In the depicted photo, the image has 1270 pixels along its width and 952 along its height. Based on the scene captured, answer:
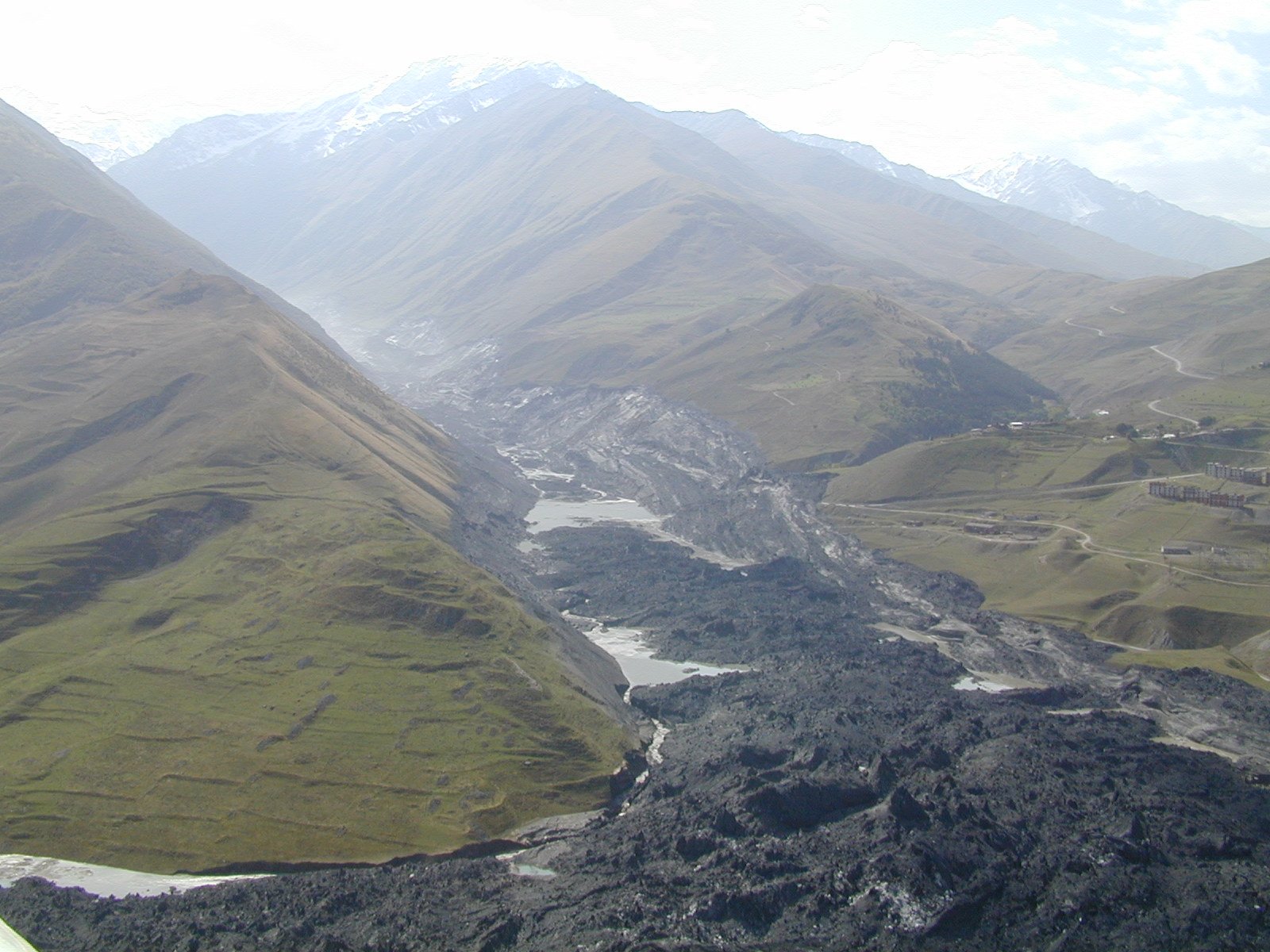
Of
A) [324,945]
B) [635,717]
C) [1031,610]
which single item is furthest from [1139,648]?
[324,945]

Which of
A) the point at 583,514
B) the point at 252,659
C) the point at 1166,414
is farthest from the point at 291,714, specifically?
the point at 1166,414

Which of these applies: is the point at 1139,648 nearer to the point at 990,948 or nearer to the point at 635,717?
the point at 635,717

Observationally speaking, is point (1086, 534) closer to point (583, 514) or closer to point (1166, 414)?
point (1166, 414)

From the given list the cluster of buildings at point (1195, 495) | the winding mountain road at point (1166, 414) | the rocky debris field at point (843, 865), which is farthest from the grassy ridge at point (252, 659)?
the winding mountain road at point (1166, 414)

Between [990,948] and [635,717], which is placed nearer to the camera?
[990,948]

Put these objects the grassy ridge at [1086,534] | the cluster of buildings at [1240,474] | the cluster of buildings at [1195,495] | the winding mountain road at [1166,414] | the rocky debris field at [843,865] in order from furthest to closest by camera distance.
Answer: the winding mountain road at [1166,414] < the cluster of buildings at [1240,474] < the cluster of buildings at [1195,495] < the grassy ridge at [1086,534] < the rocky debris field at [843,865]

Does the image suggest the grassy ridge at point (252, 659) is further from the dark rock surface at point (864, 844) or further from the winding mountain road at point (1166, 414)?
the winding mountain road at point (1166, 414)

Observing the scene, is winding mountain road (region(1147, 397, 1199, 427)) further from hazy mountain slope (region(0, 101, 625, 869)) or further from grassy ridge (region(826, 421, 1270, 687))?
hazy mountain slope (region(0, 101, 625, 869))
